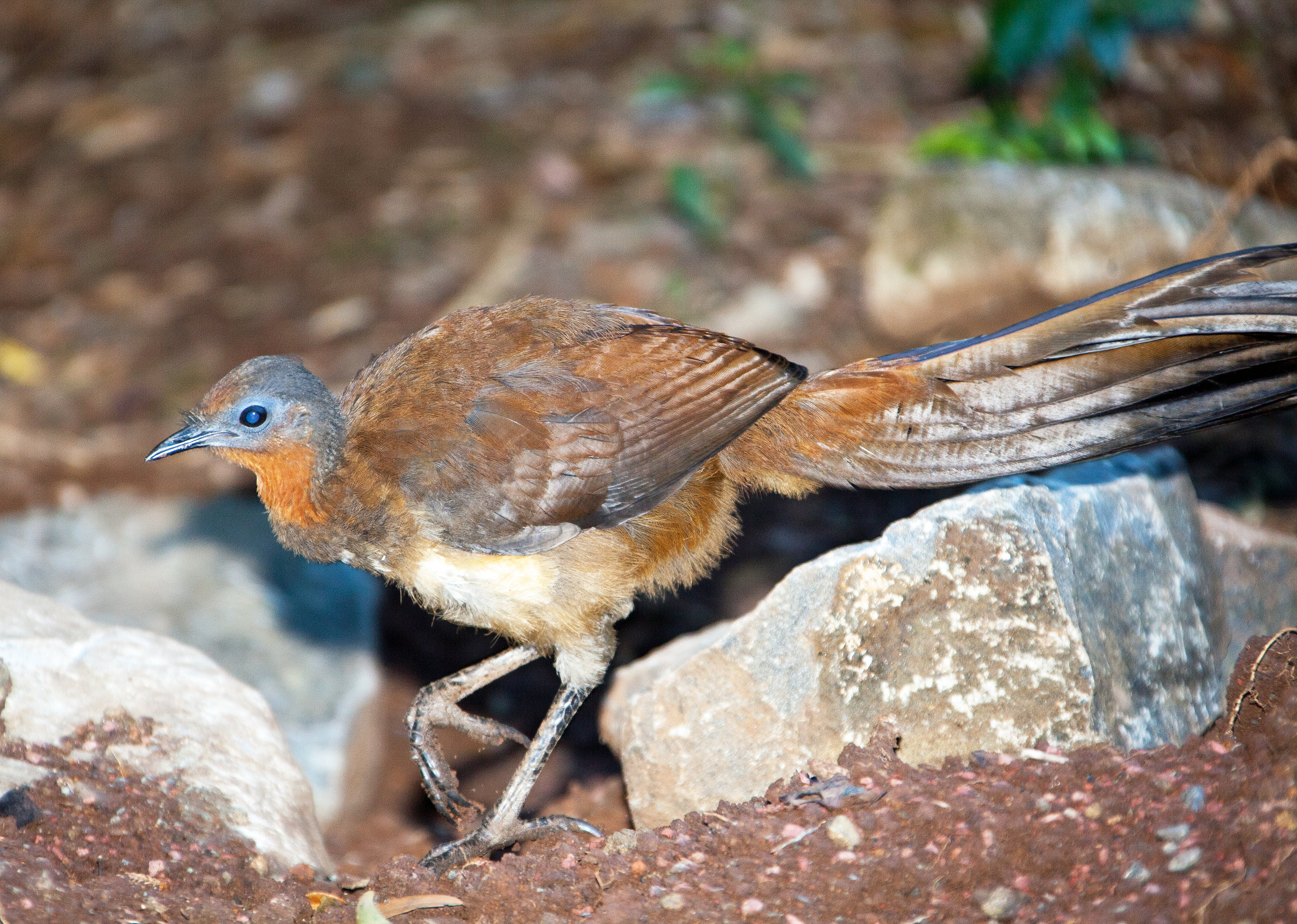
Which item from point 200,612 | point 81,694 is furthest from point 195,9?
point 81,694

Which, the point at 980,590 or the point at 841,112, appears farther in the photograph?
the point at 841,112

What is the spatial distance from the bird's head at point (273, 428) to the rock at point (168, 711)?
2.29 feet

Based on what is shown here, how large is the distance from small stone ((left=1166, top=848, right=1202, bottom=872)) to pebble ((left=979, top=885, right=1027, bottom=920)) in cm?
31

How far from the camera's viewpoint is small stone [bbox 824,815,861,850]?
8.48 feet

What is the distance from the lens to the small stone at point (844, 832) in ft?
8.48

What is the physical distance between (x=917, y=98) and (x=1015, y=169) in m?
1.58

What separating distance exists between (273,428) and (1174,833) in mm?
2730

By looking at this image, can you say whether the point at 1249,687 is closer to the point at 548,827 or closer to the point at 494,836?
the point at 548,827

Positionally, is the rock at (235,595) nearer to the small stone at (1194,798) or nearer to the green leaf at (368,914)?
the green leaf at (368,914)

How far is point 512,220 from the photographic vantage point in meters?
7.31

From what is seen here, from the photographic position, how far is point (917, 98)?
7.65 meters

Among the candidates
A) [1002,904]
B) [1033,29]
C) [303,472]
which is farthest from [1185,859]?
[1033,29]

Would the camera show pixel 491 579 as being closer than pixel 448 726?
Yes

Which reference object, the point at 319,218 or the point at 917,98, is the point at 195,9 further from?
the point at 917,98
